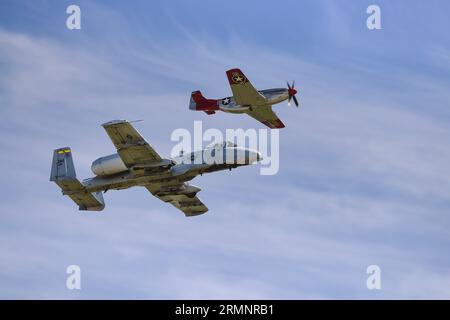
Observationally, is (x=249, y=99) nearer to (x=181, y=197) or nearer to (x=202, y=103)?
(x=202, y=103)

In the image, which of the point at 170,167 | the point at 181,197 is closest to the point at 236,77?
the point at 181,197

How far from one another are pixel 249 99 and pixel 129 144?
72.9 ft

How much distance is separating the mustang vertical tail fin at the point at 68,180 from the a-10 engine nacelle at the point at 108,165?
2747 millimetres

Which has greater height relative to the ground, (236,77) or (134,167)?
(236,77)

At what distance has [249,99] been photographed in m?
99.6

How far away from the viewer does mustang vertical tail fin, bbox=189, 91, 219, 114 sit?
10518cm

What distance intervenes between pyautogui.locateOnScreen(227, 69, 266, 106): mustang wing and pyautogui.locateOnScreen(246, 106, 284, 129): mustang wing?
2.24 metres

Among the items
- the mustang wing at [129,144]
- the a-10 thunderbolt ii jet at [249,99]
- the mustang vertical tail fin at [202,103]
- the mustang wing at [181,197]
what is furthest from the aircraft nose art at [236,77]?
the mustang wing at [129,144]

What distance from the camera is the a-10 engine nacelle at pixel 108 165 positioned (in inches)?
3302

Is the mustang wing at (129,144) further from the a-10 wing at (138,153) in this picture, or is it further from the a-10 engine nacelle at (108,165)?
the a-10 engine nacelle at (108,165)

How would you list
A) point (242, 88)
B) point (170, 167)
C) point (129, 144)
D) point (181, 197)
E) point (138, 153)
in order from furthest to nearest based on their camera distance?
point (242, 88) < point (181, 197) < point (170, 167) < point (138, 153) < point (129, 144)
